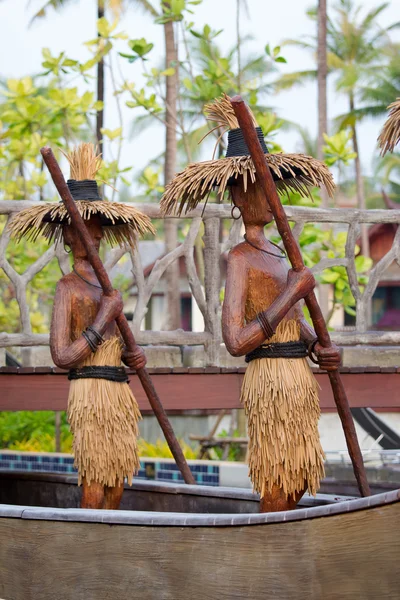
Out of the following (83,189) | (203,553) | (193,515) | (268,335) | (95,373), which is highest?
(83,189)

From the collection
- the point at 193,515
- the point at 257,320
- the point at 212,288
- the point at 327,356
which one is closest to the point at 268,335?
the point at 257,320

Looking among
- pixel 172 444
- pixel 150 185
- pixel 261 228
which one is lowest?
pixel 172 444

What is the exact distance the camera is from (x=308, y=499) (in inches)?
182

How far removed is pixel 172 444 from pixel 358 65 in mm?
29644

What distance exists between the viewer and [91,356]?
455cm

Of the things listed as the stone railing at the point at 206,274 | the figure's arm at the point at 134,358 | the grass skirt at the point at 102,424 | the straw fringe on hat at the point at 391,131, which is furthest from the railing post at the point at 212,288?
the straw fringe on hat at the point at 391,131

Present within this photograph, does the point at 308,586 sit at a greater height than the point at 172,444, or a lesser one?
lesser

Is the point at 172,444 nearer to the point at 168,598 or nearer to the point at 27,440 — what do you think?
the point at 168,598

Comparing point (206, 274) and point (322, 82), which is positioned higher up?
point (322, 82)

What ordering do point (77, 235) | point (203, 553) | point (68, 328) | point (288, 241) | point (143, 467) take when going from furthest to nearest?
point (143, 467)
point (77, 235)
point (68, 328)
point (288, 241)
point (203, 553)

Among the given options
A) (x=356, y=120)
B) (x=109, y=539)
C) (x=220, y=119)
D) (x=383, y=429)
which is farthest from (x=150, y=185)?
(x=356, y=120)

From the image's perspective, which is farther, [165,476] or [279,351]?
[165,476]

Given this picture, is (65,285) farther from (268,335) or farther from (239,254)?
(268,335)

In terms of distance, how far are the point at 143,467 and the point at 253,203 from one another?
388 cm
